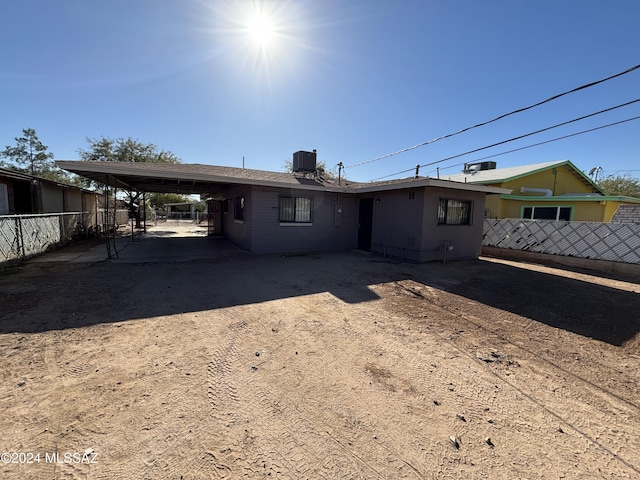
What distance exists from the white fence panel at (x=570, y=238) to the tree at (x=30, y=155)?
4583 centimetres

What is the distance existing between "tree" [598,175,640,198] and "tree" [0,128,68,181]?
62.7 meters

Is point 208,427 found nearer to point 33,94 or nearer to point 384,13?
point 384,13

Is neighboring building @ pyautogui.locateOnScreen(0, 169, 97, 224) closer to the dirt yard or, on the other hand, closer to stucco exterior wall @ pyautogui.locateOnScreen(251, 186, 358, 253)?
the dirt yard

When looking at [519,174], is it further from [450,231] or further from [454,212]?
[450,231]

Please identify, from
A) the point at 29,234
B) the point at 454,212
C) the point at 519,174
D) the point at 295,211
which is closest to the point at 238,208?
the point at 295,211

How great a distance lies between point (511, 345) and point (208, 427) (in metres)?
3.60

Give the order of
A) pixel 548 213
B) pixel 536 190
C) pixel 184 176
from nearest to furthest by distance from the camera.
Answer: pixel 184 176, pixel 548 213, pixel 536 190

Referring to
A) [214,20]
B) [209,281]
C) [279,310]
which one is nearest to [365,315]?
[279,310]

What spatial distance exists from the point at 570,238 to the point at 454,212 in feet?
13.8

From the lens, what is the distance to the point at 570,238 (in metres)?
9.44

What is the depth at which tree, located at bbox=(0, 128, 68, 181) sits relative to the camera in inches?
1249

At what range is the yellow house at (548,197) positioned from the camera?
41.4 feet

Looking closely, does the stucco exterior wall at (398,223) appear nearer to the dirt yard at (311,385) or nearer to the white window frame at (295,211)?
the white window frame at (295,211)

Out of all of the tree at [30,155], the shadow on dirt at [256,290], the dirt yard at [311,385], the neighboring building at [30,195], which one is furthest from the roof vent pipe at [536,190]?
the tree at [30,155]
